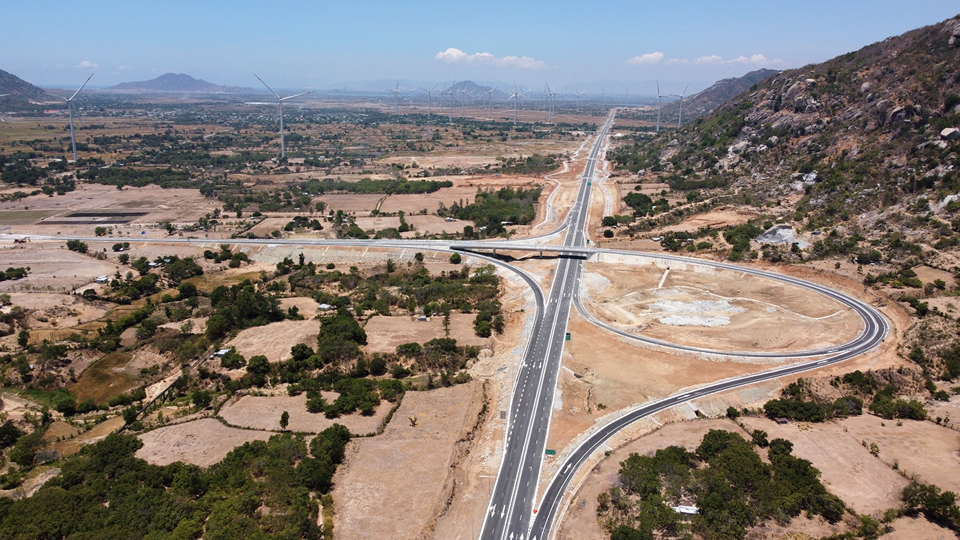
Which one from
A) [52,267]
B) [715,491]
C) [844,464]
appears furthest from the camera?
[52,267]

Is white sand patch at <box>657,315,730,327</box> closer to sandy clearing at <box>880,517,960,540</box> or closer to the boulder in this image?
sandy clearing at <box>880,517,960,540</box>

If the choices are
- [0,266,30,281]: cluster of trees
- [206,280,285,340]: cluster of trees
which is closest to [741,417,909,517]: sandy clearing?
[206,280,285,340]: cluster of trees

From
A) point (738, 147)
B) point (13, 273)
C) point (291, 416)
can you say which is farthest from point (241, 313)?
point (738, 147)

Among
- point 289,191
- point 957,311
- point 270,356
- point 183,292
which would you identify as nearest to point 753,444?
point 957,311

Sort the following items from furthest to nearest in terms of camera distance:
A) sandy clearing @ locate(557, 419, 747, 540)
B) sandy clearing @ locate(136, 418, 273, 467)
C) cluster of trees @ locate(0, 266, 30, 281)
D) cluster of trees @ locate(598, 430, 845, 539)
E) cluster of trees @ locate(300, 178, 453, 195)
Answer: cluster of trees @ locate(300, 178, 453, 195) → cluster of trees @ locate(0, 266, 30, 281) → sandy clearing @ locate(136, 418, 273, 467) → sandy clearing @ locate(557, 419, 747, 540) → cluster of trees @ locate(598, 430, 845, 539)

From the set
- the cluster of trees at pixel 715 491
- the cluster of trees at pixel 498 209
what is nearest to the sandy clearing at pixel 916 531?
the cluster of trees at pixel 715 491

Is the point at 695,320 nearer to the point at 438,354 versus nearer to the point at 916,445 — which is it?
the point at 916,445

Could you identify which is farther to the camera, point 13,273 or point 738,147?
point 738,147
